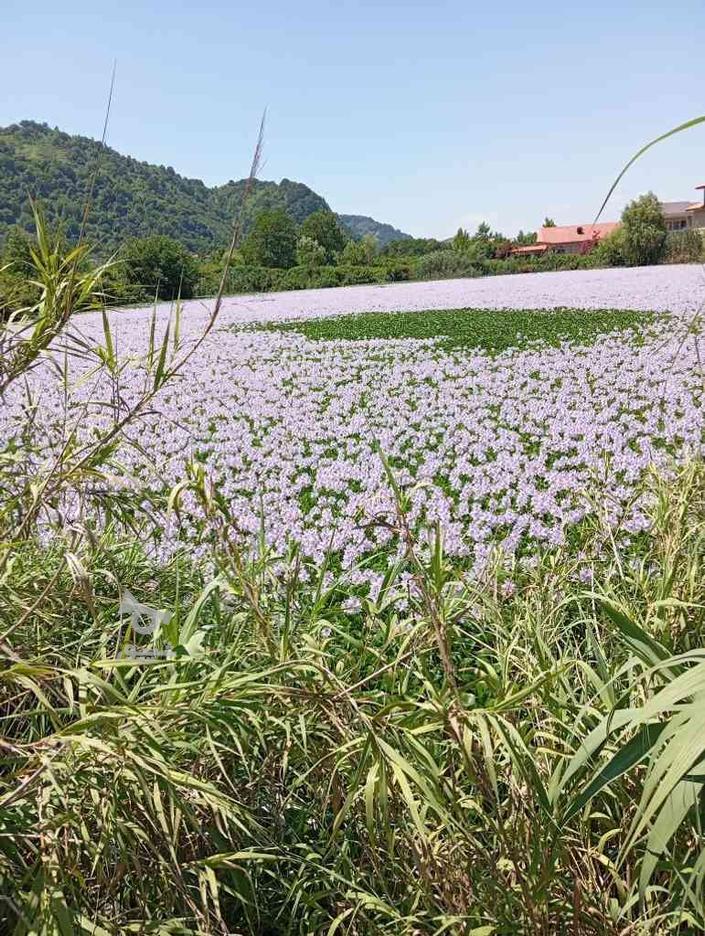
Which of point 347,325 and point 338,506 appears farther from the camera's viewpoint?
point 347,325

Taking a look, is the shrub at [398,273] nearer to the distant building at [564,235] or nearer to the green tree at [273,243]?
the distant building at [564,235]

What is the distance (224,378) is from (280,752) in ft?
31.8

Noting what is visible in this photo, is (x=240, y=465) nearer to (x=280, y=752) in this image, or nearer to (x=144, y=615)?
(x=144, y=615)

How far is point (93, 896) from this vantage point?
161 centimetres

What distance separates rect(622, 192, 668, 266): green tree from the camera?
3734cm

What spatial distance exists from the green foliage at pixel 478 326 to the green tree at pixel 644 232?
20.9 metres


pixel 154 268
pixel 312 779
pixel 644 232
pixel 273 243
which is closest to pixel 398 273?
pixel 644 232

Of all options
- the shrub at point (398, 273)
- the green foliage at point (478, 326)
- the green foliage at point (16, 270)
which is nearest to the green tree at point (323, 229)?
the shrub at point (398, 273)

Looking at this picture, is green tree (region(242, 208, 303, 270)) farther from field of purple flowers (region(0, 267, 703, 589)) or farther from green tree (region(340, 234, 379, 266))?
field of purple flowers (region(0, 267, 703, 589))

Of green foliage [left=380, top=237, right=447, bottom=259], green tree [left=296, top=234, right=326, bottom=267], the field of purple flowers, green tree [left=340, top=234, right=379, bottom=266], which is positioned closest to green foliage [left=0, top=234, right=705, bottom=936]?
the field of purple flowers

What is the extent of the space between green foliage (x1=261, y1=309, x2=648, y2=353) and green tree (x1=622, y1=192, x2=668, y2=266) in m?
20.9

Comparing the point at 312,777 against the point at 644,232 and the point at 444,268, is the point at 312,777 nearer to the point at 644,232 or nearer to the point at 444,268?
the point at 644,232

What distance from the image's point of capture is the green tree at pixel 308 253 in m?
54.9

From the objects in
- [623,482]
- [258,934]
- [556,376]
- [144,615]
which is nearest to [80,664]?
[144,615]
